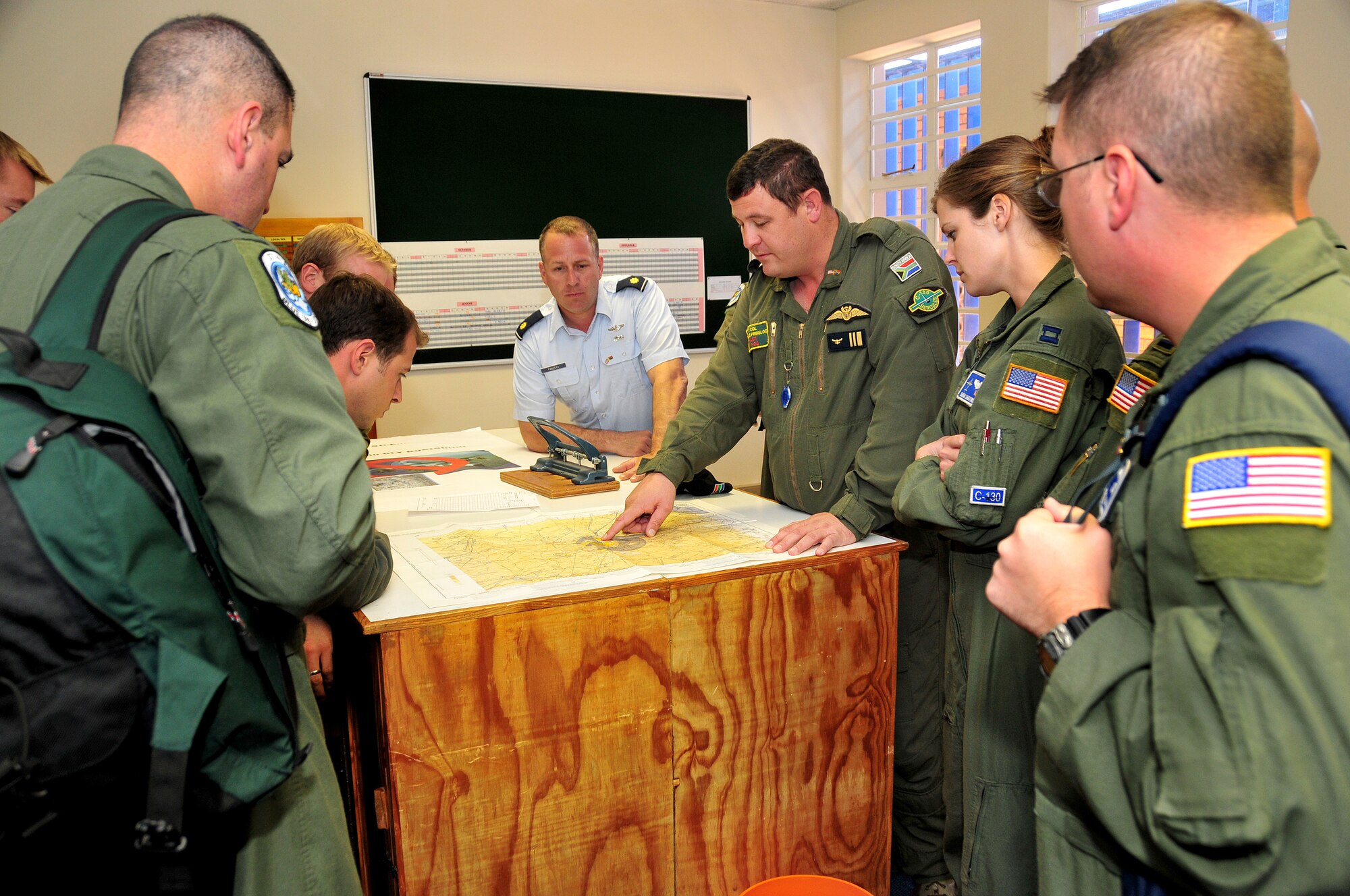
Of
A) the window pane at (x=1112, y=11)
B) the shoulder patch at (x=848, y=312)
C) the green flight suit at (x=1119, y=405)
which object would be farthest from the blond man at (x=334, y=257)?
the window pane at (x=1112, y=11)

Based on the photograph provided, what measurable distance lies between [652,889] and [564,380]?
91.2 inches

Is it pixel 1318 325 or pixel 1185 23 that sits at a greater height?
pixel 1185 23

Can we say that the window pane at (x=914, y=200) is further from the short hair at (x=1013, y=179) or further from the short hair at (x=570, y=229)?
the short hair at (x=1013, y=179)

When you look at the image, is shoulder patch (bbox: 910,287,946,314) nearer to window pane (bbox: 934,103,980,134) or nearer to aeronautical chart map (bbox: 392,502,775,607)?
aeronautical chart map (bbox: 392,502,775,607)

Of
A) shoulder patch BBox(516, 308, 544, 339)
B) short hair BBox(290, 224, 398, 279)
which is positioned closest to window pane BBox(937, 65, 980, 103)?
shoulder patch BBox(516, 308, 544, 339)

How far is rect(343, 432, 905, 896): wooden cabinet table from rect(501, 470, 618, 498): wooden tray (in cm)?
92

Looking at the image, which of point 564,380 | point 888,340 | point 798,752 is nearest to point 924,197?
point 564,380

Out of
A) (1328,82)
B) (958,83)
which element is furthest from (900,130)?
(1328,82)

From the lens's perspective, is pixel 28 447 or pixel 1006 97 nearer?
pixel 28 447

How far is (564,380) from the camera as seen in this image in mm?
3842

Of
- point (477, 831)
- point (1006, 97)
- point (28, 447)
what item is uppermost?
point (1006, 97)

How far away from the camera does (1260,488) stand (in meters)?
0.79

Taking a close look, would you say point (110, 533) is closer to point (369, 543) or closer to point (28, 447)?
point (28, 447)

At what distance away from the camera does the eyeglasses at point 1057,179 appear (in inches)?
36.7
